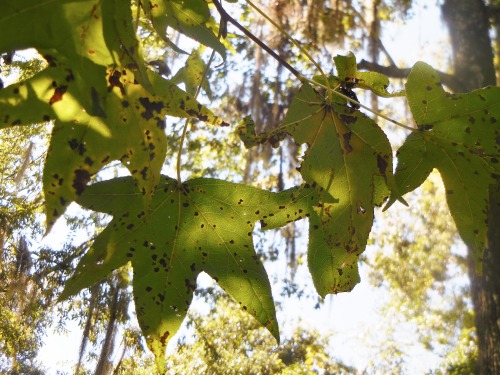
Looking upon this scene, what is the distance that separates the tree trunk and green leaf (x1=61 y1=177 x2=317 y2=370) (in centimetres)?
161

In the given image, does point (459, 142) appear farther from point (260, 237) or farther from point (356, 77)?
point (260, 237)

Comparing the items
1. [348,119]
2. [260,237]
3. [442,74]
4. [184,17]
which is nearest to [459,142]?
[348,119]

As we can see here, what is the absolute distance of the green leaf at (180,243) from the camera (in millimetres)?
584

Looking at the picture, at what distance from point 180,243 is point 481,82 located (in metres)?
2.64

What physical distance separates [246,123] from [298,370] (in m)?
5.18

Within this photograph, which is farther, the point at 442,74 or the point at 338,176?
the point at 442,74

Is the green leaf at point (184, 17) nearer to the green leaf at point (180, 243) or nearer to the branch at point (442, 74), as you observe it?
the green leaf at point (180, 243)

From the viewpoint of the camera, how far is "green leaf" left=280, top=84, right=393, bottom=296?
1.88 ft

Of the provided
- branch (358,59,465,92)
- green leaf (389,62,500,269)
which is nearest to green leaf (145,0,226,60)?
green leaf (389,62,500,269)

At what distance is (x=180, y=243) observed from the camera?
0.65 m

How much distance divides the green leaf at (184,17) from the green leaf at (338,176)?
0.48 feet

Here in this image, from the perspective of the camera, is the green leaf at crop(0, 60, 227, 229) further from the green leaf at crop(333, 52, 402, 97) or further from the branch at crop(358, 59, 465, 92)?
the branch at crop(358, 59, 465, 92)

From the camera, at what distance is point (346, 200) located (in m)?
0.58

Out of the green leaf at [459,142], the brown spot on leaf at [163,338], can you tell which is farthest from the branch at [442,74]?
the brown spot on leaf at [163,338]
